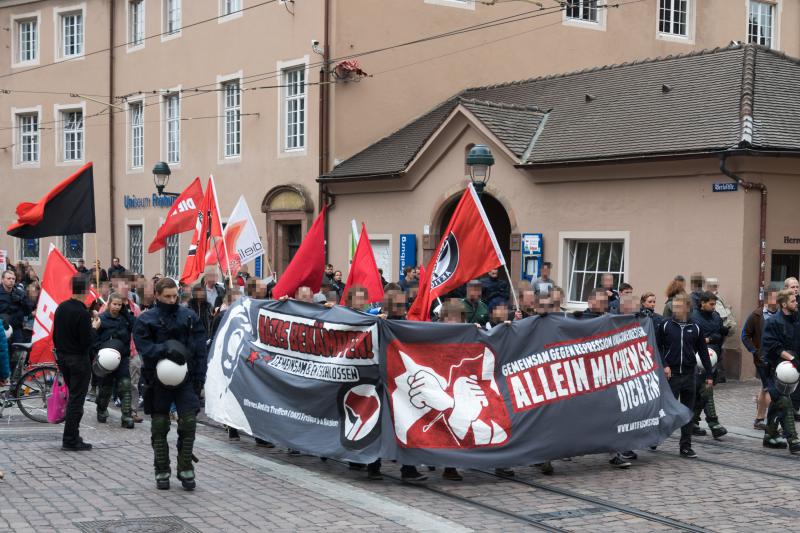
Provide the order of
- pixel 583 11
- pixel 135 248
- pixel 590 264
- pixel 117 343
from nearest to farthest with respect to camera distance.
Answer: pixel 117 343 < pixel 590 264 < pixel 583 11 < pixel 135 248

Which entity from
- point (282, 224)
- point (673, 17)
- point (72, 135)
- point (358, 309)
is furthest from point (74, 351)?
point (72, 135)

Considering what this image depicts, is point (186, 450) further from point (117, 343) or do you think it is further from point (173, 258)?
point (173, 258)

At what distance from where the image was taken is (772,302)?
13469mm

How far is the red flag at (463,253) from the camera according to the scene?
1121 cm

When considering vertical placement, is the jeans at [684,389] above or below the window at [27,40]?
below

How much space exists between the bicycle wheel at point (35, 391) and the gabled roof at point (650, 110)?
10131 mm

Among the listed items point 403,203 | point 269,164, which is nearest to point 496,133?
point 403,203

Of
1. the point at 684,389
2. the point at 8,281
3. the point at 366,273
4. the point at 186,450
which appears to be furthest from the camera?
the point at 8,281

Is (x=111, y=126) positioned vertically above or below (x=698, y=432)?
above

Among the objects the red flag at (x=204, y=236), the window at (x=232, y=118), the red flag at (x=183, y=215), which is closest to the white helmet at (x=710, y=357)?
the red flag at (x=204, y=236)

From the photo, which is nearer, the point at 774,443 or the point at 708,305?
the point at 774,443

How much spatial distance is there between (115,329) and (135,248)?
68.9ft

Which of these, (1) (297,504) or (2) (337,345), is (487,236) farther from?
(1) (297,504)

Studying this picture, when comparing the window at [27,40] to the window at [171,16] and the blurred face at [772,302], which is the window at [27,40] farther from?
the blurred face at [772,302]
